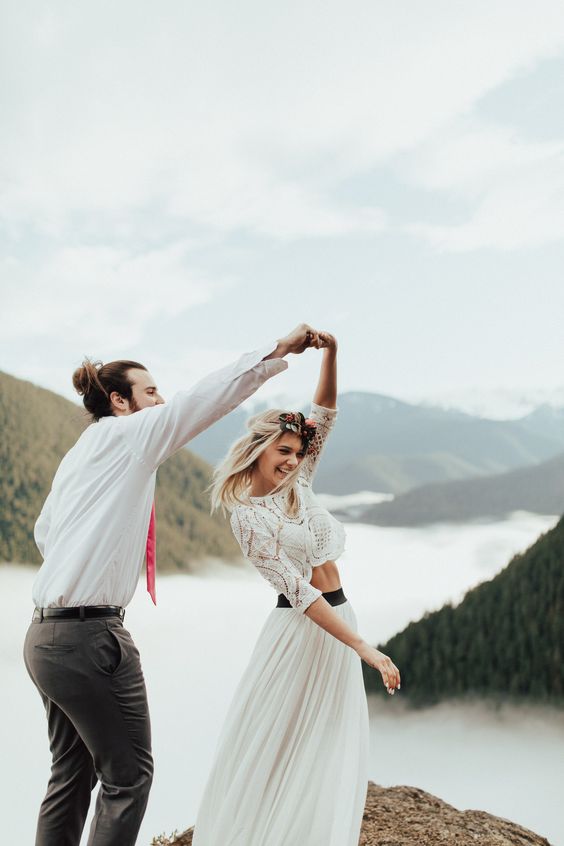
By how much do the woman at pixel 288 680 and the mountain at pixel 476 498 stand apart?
19.3 feet

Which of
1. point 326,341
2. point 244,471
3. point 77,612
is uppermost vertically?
point 326,341

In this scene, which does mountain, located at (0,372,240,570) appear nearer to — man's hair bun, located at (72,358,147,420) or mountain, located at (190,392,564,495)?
mountain, located at (190,392,564,495)

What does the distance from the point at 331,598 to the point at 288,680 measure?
278 millimetres

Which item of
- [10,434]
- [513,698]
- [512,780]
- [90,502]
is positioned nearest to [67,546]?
[90,502]

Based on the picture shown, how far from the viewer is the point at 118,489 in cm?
187

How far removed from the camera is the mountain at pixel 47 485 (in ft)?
30.2

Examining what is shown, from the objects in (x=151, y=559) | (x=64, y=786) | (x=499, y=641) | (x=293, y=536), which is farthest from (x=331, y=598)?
(x=499, y=641)

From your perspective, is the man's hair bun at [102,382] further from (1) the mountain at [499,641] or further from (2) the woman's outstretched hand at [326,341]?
(1) the mountain at [499,641]

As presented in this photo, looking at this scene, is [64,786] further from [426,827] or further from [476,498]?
[476,498]

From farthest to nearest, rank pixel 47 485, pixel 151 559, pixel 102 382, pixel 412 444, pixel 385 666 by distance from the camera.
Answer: pixel 412 444
pixel 47 485
pixel 151 559
pixel 102 382
pixel 385 666

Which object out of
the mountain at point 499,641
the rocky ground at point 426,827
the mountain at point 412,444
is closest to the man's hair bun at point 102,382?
the rocky ground at point 426,827

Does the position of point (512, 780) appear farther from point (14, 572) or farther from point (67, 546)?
point (14, 572)

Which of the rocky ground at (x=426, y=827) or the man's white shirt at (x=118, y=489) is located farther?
the rocky ground at (x=426, y=827)

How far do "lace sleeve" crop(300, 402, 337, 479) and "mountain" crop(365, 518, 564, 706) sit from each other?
15.8ft
